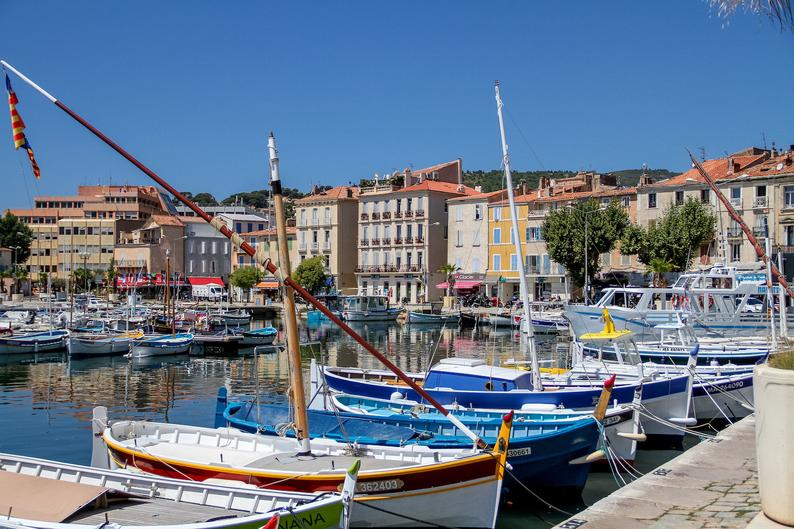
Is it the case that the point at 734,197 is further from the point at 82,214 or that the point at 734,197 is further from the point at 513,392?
the point at 82,214

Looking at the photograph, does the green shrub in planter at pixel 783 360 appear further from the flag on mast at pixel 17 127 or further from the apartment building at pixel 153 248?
the apartment building at pixel 153 248

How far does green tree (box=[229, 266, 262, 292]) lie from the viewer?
10025cm

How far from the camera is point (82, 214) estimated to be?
4990 inches

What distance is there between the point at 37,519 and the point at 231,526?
101 inches

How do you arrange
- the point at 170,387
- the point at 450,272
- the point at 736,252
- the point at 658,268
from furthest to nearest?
the point at 450,272, the point at 736,252, the point at 658,268, the point at 170,387

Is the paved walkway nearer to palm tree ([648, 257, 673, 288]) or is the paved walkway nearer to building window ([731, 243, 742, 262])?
palm tree ([648, 257, 673, 288])

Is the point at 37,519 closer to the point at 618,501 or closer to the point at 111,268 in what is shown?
the point at 618,501

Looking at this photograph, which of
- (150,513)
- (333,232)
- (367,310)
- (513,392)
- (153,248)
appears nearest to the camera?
(150,513)

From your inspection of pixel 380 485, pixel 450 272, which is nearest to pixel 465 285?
pixel 450 272

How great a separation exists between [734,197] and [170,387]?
1834 inches

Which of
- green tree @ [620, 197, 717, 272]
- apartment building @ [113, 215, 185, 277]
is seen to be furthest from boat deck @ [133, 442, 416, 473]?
apartment building @ [113, 215, 185, 277]

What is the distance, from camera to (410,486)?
40.6 ft

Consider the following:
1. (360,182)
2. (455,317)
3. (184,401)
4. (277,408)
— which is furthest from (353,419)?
(360,182)

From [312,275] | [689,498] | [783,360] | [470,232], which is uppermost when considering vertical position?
[470,232]
